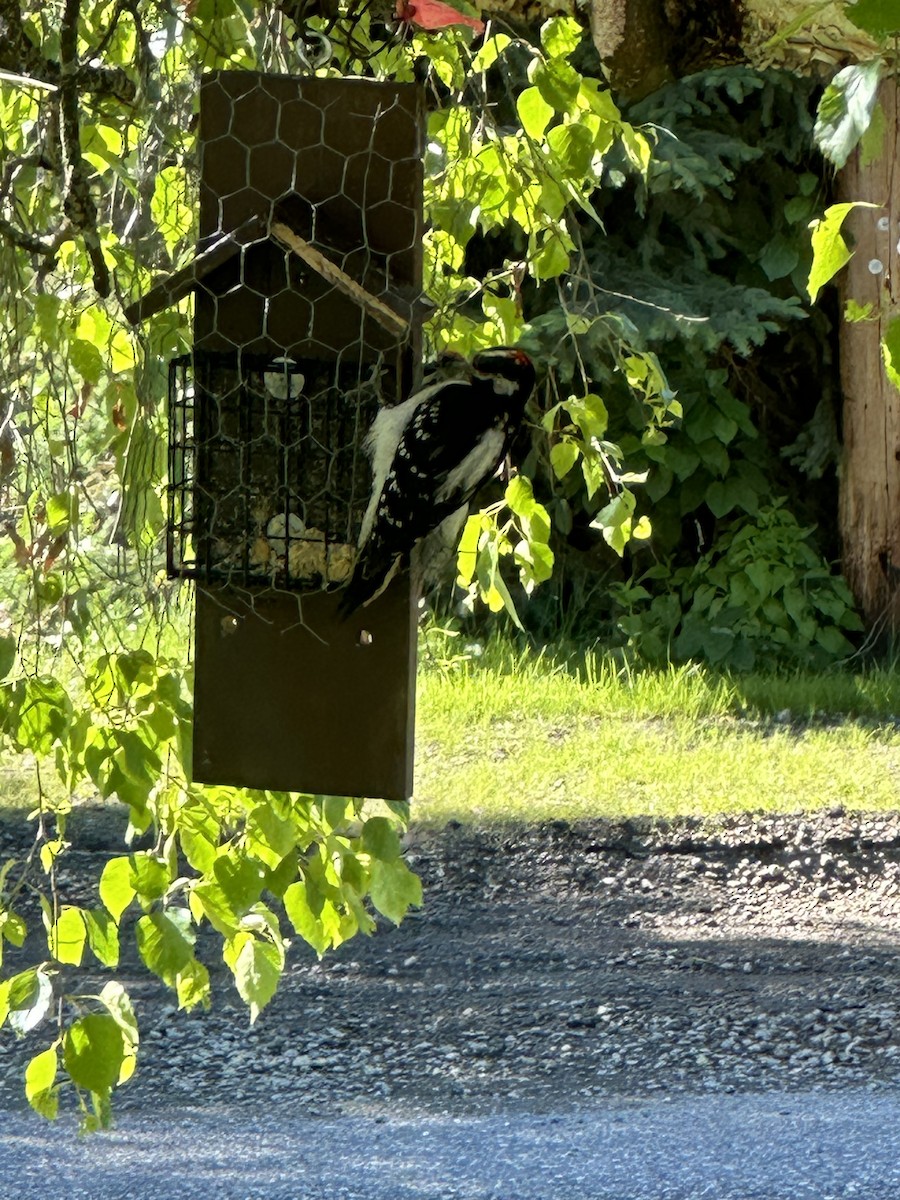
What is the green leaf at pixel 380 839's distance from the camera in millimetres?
2393

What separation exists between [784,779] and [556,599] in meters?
2.36

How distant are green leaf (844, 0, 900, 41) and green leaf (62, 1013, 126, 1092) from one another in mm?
1487

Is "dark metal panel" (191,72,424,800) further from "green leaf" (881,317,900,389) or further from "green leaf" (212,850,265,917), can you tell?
"green leaf" (881,317,900,389)

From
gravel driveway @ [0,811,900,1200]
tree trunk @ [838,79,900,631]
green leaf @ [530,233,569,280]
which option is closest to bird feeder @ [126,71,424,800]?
green leaf @ [530,233,569,280]

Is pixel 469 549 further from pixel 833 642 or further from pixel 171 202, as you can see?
pixel 833 642

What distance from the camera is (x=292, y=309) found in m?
2.37

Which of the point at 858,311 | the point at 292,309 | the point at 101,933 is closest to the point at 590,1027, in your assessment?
the point at 101,933

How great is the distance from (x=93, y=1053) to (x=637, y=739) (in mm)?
5356

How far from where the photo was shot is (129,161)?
335 cm

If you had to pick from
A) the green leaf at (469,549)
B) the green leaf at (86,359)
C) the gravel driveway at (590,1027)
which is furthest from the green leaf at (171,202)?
the gravel driveway at (590,1027)

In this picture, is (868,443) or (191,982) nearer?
(191,982)

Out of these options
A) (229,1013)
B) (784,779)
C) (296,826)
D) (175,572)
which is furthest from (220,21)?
(784,779)

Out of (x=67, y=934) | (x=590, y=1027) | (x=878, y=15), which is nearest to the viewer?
(x=878, y=15)

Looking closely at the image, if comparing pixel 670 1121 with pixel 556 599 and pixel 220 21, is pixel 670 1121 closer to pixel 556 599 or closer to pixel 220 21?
pixel 220 21
